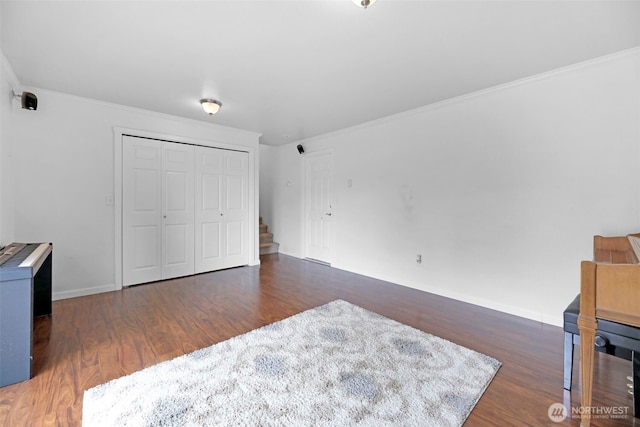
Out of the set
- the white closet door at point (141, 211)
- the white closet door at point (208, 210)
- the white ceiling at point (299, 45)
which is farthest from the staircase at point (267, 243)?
the white ceiling at point (299, 45)

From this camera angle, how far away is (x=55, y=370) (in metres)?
1.88

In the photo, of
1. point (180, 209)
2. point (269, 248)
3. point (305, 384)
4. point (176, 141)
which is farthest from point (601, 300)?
point (269, 248)

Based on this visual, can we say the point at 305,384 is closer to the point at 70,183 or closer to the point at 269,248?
the point at 70,183

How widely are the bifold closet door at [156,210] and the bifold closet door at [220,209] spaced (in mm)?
141

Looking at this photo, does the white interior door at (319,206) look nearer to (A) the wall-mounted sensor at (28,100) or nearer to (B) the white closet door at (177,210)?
(B) the white closet door at (177,210)

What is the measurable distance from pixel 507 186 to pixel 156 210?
173 inches

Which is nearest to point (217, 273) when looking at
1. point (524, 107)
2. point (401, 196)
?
point (401, 196)

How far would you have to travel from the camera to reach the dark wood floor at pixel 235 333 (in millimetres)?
1578

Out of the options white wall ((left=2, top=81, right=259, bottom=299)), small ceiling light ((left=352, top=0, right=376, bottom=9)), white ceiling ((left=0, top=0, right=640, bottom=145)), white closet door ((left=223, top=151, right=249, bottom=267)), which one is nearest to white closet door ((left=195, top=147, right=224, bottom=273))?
white closet door ((left=223, top=151, right=249, bottom=267))

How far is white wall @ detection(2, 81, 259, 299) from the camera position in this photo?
9.95ft

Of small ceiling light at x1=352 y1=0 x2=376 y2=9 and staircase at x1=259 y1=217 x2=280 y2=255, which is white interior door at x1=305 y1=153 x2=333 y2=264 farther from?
small ceiling light at x1=352 y1=0 x2=376 y2=9

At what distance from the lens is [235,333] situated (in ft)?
7.90

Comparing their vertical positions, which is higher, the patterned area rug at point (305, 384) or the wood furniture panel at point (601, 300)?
the wood furniture panel at point (601, 300)

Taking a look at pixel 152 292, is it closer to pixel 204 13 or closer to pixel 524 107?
pixel 204 13
